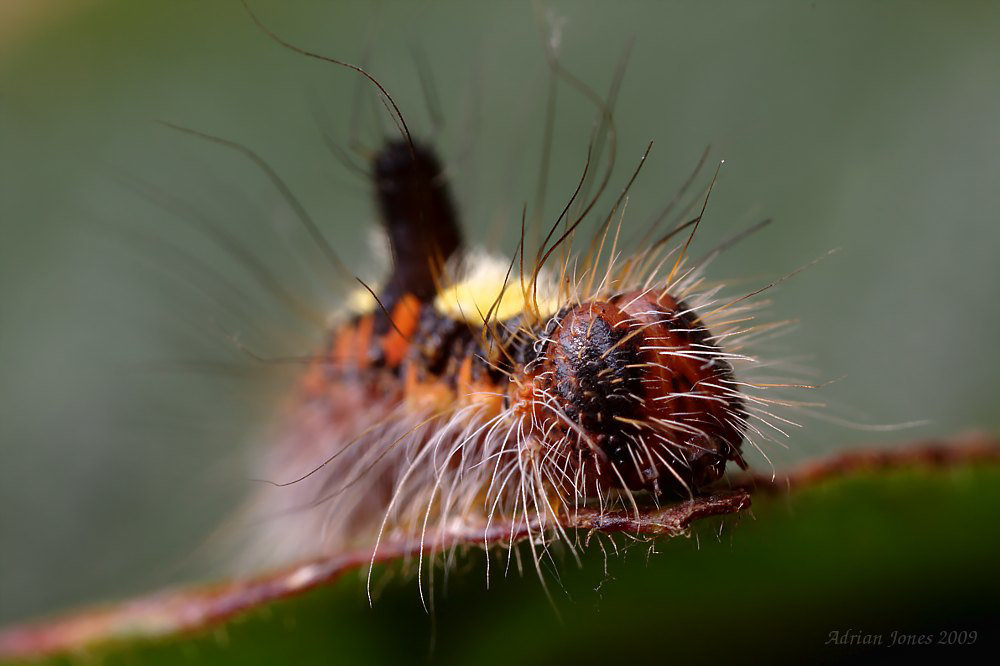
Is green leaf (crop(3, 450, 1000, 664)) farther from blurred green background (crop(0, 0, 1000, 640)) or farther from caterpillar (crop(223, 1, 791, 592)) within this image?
blurred green background (crop(0, 0, 1000, 640))

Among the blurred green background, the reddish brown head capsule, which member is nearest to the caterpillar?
the reddish brown head capsule

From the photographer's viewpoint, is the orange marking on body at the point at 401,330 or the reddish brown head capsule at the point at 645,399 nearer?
the reddish brown head capsule at the point at 645,399

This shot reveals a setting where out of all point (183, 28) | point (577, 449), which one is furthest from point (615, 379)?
point (183, 28)

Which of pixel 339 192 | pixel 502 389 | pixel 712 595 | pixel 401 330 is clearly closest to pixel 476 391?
pixel 502 389

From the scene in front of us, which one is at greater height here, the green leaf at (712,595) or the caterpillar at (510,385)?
the caterpillar at (510,385)

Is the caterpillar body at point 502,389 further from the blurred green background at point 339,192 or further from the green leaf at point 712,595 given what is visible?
the blurred green background at point 339,192

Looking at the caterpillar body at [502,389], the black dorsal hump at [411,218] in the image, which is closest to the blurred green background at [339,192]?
the black dorsal hump at [411,218]

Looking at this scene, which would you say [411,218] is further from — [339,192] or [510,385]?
[339,192]
